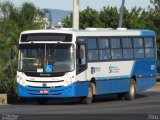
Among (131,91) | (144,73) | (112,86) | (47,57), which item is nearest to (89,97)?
(112,86)

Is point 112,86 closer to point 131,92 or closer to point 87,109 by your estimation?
point 131,92

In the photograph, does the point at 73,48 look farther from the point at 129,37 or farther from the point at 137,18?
the point at 137,18

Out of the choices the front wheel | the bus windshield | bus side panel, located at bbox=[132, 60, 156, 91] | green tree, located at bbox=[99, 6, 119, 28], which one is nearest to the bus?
the bus windshield

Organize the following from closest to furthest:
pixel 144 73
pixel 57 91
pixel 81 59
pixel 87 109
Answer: pixel 87 109
pixel 57 91
pixel 81 59
pixel 144 73

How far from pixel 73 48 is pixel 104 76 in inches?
104

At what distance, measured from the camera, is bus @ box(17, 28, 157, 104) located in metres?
27.6

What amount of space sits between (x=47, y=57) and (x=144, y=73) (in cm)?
645

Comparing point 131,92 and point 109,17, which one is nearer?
point 131,92

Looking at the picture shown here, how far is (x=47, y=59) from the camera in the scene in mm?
27672

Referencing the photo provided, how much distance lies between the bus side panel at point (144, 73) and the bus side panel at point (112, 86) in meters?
0.83

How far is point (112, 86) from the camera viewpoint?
30250mm

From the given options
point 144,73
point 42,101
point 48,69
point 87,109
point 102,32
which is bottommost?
point 42,101

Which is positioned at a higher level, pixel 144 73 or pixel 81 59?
pixel 81 59

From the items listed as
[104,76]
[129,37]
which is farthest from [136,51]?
[104,76]
